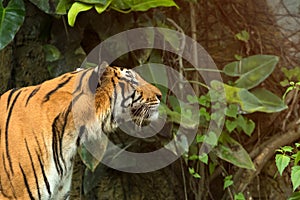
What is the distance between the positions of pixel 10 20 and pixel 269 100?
1.58 metres

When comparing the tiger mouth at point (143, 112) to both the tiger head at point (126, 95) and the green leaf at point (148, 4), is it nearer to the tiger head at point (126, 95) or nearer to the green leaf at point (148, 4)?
the tiger head at point (126, 95)

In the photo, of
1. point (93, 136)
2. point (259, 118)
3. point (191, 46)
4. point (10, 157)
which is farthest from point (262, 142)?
point (10, 157)

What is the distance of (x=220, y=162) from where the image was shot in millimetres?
4199

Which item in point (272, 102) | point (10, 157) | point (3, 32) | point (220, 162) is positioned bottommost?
point (220, 162)

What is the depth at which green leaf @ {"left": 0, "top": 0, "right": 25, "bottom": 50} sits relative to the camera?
345 centimetres

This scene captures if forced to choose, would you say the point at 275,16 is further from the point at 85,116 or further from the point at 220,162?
the point at 85,116

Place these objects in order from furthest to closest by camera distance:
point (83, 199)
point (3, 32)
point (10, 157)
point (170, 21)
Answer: point (170, 21) < point (83, 199) < point (3, 32) < point (10, 157)

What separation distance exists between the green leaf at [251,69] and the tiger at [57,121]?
1.26 metres

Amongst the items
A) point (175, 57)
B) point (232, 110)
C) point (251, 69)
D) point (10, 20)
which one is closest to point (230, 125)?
point (232, 110)

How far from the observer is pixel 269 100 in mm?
4016

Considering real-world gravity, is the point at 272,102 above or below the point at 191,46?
below

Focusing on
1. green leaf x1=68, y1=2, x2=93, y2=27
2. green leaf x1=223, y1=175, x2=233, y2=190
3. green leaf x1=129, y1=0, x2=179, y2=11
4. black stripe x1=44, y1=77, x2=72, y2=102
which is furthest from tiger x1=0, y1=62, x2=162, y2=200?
green leaf x1=223, y1=175, x2=233, y2=190

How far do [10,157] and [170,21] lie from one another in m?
1.67

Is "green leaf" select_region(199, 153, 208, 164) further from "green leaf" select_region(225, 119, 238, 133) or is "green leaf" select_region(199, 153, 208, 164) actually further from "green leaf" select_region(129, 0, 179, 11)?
"green leaf" select_region(129, 0, 179, 11)
